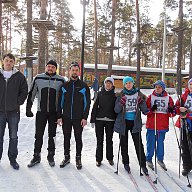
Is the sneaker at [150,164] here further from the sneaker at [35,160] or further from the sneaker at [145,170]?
the sneaker at [35,160]

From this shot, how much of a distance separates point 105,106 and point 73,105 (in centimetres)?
62

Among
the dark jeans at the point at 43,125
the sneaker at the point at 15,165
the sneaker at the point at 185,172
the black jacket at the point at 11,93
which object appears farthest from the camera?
the dark jeans at the point at 43,125

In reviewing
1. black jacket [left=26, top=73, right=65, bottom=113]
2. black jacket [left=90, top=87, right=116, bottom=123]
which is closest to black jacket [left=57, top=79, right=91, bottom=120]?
black jacket [left=26, top=73, right=65, bottom=113]

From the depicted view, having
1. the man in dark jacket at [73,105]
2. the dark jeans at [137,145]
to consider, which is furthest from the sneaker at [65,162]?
the dark jeans at [137,145]

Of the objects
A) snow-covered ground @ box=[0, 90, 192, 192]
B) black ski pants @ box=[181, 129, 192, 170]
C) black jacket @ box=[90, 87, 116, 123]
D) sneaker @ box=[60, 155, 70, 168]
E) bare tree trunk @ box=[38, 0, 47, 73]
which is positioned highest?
bare tree trunk @ box=[38, 0, 47, 73]

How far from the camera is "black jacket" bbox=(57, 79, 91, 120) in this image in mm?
4965

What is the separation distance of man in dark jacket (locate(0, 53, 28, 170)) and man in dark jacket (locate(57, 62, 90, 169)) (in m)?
0.72

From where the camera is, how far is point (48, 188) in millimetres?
4078

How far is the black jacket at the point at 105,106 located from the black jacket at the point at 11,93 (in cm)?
137

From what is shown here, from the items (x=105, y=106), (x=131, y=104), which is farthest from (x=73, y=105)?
(x=131, y=104)

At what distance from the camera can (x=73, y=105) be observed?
4.99 m

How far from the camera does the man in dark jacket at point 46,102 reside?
4.98m

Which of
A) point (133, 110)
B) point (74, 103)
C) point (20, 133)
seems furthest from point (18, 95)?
point (20, 133)

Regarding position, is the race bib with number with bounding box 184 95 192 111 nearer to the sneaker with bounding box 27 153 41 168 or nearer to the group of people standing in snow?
the group of people standing in snow
